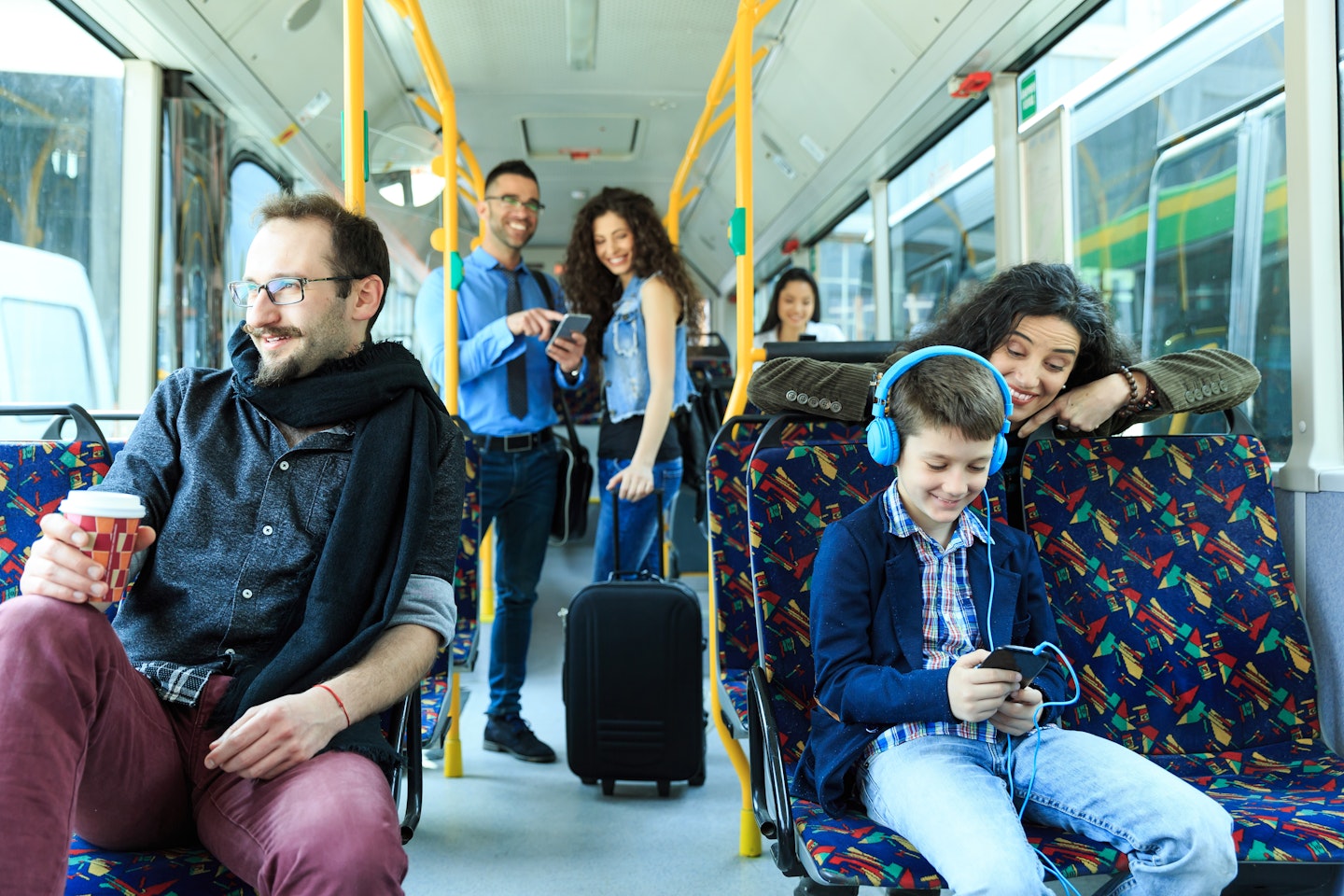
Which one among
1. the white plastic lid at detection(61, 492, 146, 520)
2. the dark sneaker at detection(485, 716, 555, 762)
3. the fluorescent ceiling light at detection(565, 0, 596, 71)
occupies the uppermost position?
the fluorescent ceiling light at detection(565, 0, 596, 71)

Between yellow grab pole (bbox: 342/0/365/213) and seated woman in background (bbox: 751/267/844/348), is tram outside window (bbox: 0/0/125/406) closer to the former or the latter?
yellow grab pole (bbox: 342/0/365/213)

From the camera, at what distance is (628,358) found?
3271 mm

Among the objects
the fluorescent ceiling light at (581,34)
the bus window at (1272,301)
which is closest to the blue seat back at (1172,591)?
the bus window at (1272,301)

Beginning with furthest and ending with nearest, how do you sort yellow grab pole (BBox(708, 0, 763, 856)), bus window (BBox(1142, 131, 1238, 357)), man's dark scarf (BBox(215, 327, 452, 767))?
bus window (BBox(1142, 131, 1238, 357)) → yellow grab pole (BBox(708, 0, 763, 856)) → man's dark scarf (BBox(215, 327, 452, 767))

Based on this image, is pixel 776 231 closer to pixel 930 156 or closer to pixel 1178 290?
pixel 930 156

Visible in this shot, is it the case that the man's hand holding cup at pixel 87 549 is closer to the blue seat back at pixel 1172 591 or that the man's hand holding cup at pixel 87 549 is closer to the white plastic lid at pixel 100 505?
the white plastic lid at pixel 100 505

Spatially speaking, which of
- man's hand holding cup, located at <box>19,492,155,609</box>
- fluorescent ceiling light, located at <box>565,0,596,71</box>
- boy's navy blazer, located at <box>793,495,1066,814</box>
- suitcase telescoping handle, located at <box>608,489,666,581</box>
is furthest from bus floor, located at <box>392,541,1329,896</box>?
fluorescent ceiling light, located at <box>565,0,596,71</box>

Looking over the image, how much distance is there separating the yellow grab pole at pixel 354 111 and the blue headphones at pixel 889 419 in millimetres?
1445

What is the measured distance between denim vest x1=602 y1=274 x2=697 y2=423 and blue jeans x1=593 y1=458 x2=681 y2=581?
0.18 meters

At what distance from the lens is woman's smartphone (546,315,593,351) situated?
303 cm

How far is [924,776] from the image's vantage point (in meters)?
1.57

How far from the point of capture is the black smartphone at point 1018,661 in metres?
1.50

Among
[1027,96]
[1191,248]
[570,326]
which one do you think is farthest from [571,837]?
[1027,96]

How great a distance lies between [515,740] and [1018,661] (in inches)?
90.1
